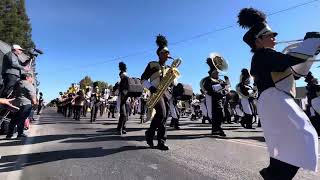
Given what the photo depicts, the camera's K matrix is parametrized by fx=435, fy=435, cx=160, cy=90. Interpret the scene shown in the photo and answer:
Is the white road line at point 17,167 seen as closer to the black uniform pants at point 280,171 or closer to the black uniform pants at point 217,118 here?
the black uniform pants at point 280,171

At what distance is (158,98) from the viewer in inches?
360

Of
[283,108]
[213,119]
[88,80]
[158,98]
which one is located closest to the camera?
[283,108]

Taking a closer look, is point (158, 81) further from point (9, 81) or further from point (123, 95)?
point (9, 81)

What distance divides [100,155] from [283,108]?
4342mm

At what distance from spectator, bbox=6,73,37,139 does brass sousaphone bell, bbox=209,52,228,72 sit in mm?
5076

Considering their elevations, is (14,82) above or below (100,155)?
above

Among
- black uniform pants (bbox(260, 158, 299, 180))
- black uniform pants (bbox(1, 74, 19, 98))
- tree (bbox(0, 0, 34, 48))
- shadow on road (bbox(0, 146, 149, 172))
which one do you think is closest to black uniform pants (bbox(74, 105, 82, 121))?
black uniform pants (bbox(1, 74, 19, 98))

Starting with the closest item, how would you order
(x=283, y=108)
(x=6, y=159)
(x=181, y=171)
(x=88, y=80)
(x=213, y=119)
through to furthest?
(x=283, y=108) → (x=181, y=171) → (x=6, y=159) → (x=213, y=119) → (x=88, y=80)

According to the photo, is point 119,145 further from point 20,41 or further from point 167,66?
point 20,41

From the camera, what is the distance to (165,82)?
30.2ft

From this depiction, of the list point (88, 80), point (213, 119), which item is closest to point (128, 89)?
point (213, 119)

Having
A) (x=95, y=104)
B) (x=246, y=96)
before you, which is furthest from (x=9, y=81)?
(x=95, y=104)

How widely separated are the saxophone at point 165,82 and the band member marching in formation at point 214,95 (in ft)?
9.13

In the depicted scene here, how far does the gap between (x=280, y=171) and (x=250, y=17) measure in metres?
1.87
